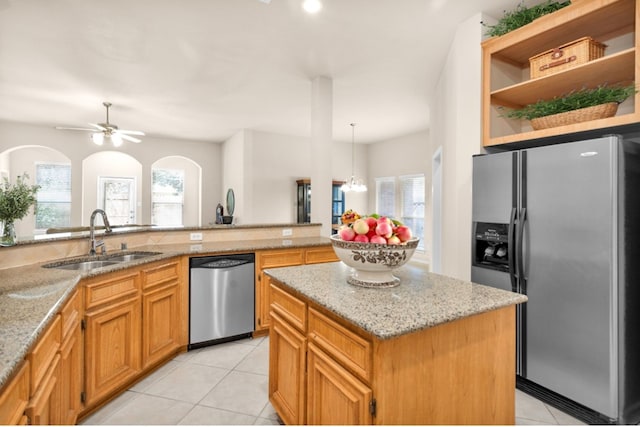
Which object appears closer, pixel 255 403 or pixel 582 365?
pixel 582 365

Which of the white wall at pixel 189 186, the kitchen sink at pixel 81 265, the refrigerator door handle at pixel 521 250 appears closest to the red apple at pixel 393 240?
the refrigerator door handle at pixel 521 250

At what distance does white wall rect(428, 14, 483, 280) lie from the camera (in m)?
2.60

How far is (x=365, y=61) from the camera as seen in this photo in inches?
136

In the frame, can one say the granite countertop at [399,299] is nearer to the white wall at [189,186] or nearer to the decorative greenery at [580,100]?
the decorative greenery at [580,100]

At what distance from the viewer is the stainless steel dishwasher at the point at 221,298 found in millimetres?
2723

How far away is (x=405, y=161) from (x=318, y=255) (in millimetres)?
4494

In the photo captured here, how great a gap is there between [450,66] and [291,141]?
4.54m

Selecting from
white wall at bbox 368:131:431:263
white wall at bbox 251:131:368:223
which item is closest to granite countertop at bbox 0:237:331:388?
white wall at bbox 251:131:368:223

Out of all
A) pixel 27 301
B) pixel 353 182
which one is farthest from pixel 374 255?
pixel 353 182

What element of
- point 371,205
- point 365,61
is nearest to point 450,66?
point 365,61

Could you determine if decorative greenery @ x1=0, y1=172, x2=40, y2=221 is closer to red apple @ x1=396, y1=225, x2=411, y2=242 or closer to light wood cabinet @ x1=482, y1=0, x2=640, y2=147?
red apple @ x1=396, y1=225, x2=411, y2=242

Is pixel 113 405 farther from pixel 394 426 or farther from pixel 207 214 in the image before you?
pixel 207 214

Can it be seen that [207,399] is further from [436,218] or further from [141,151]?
[141,151]

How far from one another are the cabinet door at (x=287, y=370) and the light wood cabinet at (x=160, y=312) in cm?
111
